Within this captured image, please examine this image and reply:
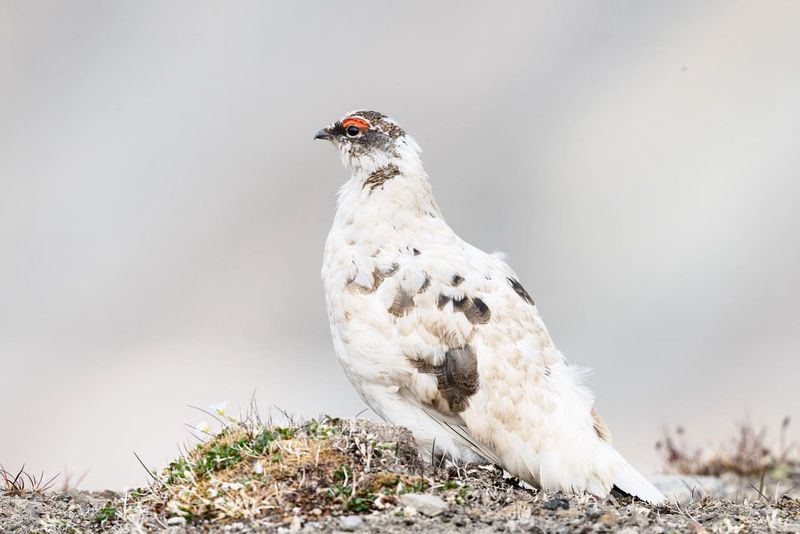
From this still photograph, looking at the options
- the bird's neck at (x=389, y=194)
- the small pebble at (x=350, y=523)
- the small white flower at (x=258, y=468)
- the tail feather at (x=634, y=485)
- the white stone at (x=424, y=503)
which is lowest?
the small pebble at (x=350, y=523)

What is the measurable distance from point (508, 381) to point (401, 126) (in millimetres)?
2473

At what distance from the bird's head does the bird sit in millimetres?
765

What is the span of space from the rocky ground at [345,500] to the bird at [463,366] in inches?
10.6

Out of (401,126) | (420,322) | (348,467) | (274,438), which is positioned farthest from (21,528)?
(401,126)

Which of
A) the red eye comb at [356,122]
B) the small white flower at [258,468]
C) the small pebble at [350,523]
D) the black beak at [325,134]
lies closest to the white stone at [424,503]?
the small pebble at [350,523]

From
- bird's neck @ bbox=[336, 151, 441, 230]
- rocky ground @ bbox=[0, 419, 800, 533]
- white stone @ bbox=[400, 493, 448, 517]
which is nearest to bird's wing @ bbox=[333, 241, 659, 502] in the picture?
rocky ground @ bbox=[0, 419, 800, 533]

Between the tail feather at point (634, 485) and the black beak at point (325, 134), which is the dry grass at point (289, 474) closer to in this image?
the tail feather at point (634, 485)

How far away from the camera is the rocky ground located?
539 centimetres

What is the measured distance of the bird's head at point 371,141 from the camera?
26.0 ft

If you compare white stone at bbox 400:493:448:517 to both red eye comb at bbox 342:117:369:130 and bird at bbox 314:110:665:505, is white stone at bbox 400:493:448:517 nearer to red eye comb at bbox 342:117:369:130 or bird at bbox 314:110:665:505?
bird at bbox 314:110:665:505

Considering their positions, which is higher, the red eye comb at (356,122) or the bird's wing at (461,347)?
the red eye comb at (356,122)

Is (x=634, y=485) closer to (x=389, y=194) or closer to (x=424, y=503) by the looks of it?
(x=424, y=503)

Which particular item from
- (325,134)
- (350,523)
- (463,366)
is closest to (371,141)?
(325,134)

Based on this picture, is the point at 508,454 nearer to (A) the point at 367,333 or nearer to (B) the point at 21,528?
(A) the point at 367,333
